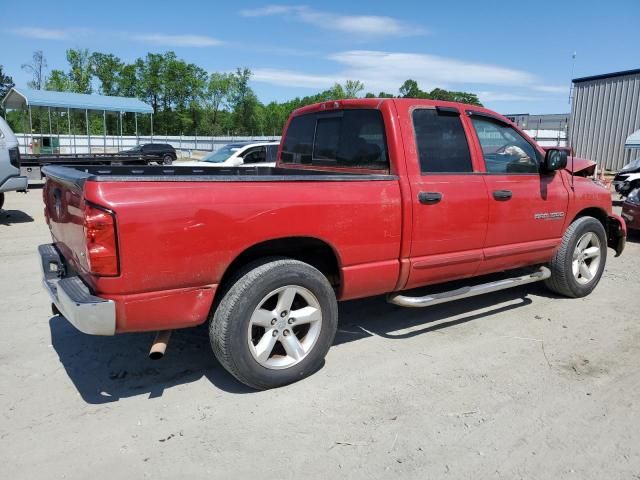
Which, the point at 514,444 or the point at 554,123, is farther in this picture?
the point at 554,123

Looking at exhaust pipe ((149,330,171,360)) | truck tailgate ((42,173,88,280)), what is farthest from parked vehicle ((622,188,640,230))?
truck tailgate ((42,173,88,280))

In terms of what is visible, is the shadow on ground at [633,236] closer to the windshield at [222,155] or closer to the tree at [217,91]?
the windshield at [222,155]

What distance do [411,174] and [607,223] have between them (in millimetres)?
3167

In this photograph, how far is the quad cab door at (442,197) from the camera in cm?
409

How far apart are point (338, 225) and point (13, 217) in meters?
9.42

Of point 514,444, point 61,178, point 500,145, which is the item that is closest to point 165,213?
point 61,178

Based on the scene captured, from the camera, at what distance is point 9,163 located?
991cm

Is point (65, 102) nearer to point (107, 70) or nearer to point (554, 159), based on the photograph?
point (554, 159)

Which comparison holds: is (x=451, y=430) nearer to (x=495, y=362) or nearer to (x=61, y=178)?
(x=495, y=362)

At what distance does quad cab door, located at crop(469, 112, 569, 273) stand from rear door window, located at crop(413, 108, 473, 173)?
A: 8.0 inches

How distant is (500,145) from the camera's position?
16.0 ft

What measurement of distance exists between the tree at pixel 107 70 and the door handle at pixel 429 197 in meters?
68.8

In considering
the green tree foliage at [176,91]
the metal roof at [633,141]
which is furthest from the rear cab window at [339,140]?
the green tree foliage at [176,91]

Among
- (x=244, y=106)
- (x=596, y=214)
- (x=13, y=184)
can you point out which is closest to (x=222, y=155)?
(x=13, y=184)
